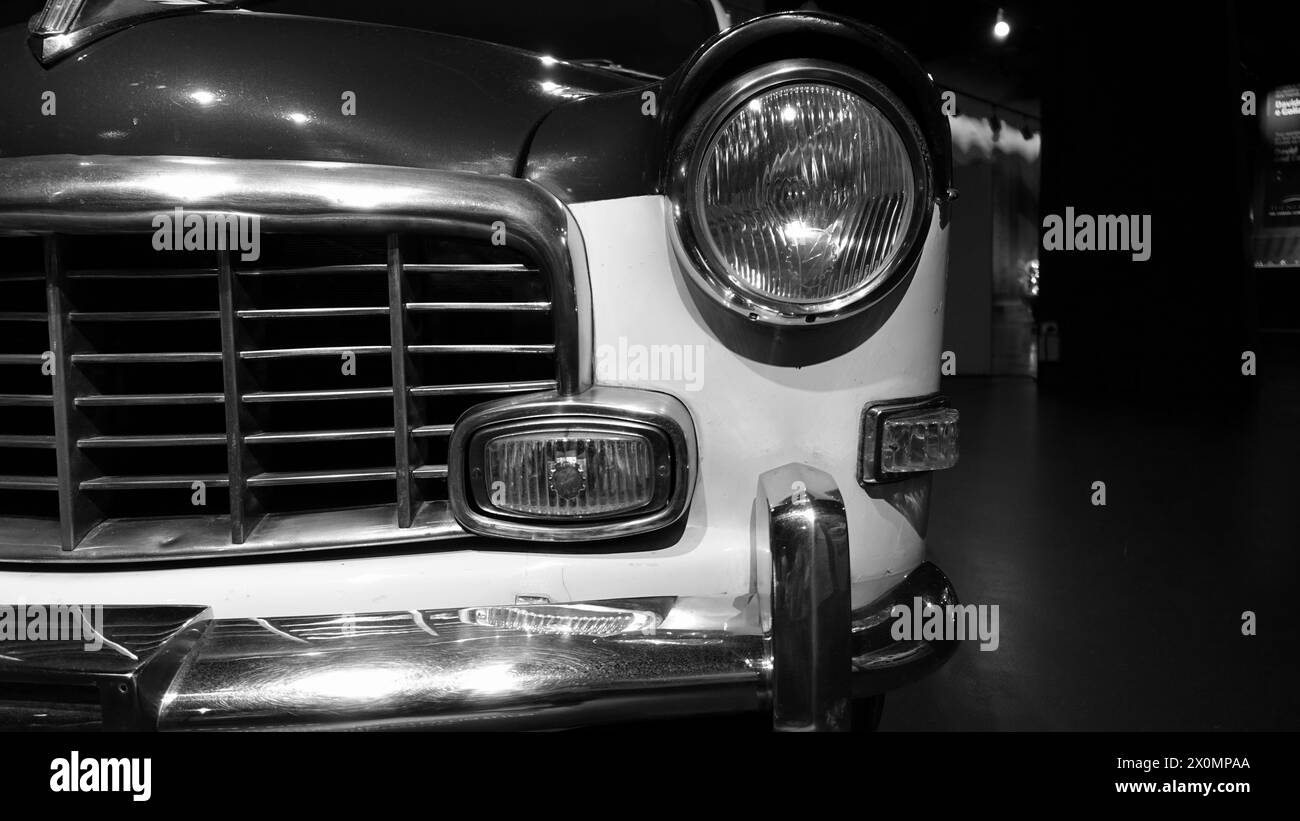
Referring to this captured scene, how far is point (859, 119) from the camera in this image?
103 cm

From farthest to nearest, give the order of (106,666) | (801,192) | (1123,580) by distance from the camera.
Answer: (1123,580)
(801,192)
(106,666)

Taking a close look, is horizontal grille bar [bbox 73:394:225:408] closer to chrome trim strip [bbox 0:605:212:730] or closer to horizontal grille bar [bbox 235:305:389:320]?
horizontal grille bar [bbox 235:305:389:320]

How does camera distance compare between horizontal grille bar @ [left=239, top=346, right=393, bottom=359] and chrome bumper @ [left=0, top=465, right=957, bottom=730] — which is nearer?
chrome bumper @ [left=0, top=465, right=957, bottom=730]

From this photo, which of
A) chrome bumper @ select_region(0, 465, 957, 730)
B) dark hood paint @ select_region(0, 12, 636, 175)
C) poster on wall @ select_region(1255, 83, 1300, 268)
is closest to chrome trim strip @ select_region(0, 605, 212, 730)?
chrome bumper @ select_region(0, 465, 957, 730)

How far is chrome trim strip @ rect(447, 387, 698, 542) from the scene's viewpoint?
1.08 metres

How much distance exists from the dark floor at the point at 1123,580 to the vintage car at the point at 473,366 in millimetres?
969

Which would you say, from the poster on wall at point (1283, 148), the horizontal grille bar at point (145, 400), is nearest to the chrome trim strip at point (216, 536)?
Result: the horizontal grille bar at point (145, 400)

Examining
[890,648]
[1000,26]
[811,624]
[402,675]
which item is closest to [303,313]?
[402,675]

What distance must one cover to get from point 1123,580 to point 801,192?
217cm

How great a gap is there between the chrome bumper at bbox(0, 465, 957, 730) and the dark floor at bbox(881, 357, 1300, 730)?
1.05 m

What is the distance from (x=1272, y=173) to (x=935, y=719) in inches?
443

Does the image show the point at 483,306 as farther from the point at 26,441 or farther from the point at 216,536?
the point at 26,441

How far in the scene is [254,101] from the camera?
1.11 metres
